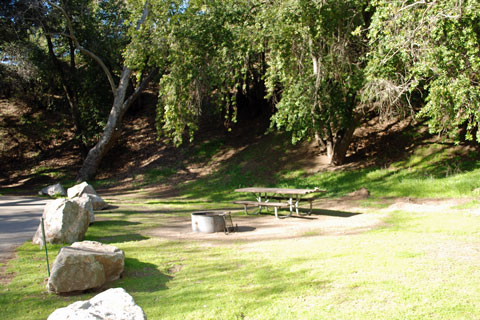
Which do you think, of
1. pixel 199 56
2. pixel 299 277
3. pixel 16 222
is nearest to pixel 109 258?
pixel 299 277

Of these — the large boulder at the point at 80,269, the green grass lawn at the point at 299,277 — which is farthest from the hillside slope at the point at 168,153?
the large boulder at the point at 80,269

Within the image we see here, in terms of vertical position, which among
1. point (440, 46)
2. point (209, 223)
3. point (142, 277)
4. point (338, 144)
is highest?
point (440, 46)

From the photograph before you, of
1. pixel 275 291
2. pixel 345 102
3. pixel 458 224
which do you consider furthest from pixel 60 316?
pixel 345 102

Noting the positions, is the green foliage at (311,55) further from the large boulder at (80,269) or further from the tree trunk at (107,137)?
the tree trunk at (107,137)

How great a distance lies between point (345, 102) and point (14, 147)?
21878 mm

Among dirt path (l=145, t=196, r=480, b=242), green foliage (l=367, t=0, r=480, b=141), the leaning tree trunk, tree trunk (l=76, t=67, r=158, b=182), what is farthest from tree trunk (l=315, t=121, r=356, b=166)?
tree trunk (l=76, t=67, r=158, b=182)

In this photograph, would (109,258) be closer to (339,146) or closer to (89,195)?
(89,195)

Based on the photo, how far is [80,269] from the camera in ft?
19.2

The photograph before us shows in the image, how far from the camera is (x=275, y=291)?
5.36 meters

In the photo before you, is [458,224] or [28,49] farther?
[28,49]

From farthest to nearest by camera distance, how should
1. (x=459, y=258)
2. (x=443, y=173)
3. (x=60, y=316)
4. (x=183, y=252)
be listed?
(x=443, y=173)
(x=183, y=252)
(x=459, y=258)
(x=60, y=316)

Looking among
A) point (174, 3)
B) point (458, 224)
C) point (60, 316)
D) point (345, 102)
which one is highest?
point (174, 3)

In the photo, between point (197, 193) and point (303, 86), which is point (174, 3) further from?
point (197, 193)

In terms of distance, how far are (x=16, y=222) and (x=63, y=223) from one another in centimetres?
339
